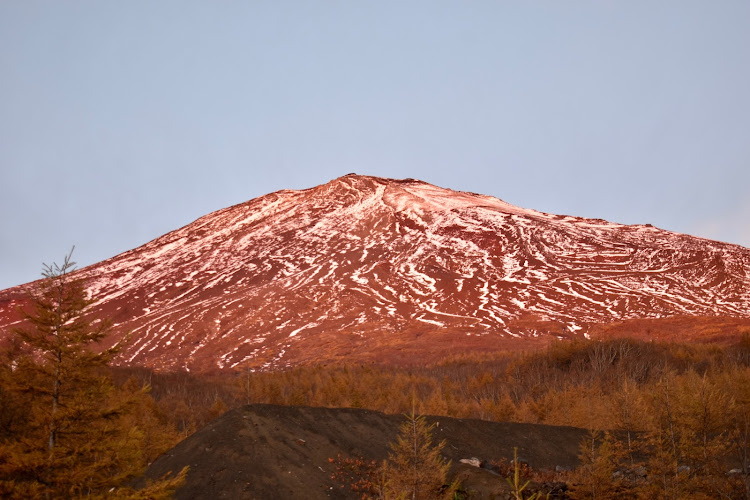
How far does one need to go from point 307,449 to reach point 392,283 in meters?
44.3

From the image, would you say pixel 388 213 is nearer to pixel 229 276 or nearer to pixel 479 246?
pixel 479 246

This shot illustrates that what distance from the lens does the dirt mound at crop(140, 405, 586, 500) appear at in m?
11.1

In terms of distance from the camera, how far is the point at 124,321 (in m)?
54.7

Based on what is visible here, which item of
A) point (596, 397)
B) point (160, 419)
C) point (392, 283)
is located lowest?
point (160, 419)

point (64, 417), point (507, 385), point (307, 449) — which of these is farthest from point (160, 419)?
point (507, 385)

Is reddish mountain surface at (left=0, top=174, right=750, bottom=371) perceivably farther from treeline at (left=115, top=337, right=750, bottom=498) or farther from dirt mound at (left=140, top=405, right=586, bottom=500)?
dirt mound at (left=140, top=405, right=586, bottom=500)

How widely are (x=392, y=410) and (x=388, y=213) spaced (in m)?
55.6

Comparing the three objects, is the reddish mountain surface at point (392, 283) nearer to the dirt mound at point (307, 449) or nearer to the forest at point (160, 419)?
the forest at point (160, 419)

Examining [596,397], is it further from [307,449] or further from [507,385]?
[307,449]

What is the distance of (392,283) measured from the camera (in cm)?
5697

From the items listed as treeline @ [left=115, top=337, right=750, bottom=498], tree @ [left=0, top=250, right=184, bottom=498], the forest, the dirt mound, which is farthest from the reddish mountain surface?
tree @ [left=0, top=250, right=184, bottom=498]

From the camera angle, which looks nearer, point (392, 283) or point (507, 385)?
point (507, 385)

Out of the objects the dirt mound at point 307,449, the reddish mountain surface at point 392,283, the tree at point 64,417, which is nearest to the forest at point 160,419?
the tree at point 64,417

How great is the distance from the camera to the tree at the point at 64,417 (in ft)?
20.2
